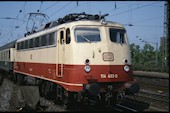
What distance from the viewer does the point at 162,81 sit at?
82.3 feet

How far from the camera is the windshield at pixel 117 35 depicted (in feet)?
39.4

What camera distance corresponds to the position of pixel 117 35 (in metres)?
12.1

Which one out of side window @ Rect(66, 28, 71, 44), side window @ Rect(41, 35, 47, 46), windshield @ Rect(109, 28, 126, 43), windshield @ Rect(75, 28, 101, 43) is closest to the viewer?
windshield @ Rect(75, 28, 101, 43)

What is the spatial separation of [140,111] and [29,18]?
16587 mm

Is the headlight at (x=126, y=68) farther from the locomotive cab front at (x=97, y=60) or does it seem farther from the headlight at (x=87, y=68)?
the headlight at (x=87, y=68)

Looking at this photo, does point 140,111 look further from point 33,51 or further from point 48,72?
point 33,51

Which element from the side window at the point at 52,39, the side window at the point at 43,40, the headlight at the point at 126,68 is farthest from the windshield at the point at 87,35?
the side window at the point at 43,40

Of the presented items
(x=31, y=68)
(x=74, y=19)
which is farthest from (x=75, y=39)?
(x=31, y=68)

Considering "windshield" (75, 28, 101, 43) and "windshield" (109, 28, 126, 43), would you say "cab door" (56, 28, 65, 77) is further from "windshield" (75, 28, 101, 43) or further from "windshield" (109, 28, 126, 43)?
"windshield" (109, 28, 126, 43)

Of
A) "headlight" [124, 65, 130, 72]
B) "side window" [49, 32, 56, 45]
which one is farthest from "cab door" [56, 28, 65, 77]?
"headlight" [124, 65, 130, 72]

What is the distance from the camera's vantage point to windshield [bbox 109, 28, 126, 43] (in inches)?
472

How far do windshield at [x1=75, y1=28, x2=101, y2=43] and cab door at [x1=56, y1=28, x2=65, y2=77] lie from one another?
75 cm

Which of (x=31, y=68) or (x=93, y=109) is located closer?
(x=93, y=109)

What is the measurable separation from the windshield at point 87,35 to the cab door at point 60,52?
2.47 feet
